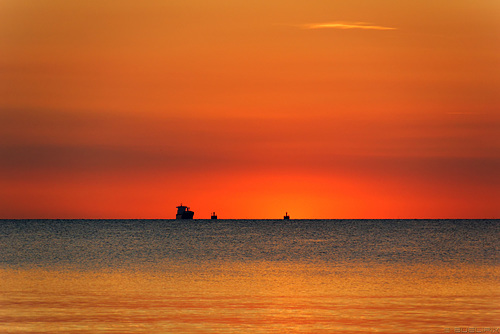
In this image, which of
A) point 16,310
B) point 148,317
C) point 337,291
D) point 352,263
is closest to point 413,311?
point 337,291

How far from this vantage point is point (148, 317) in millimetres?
26203

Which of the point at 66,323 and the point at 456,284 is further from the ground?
the point at 456,284

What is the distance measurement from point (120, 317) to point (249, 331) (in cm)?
555

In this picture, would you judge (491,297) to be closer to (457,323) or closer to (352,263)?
(457,323)

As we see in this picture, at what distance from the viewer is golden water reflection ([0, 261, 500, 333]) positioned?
24.5 m

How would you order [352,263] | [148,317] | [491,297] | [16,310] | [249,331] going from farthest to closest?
[352,263]
[491,297]
[16,310]
[148,317]
[249,331]

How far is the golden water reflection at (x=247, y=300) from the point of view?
2448cm

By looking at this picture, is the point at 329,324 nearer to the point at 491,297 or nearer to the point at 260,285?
the point at 491,297

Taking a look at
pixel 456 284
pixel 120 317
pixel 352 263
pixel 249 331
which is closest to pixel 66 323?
pixel 120 317

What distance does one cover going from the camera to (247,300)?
3144cm

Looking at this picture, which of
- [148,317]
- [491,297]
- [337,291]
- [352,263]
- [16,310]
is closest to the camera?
[148,317]

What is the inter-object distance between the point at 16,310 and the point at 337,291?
49.9 feet

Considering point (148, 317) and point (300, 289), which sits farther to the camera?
point (300, 289)

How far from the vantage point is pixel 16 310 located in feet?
91.8
